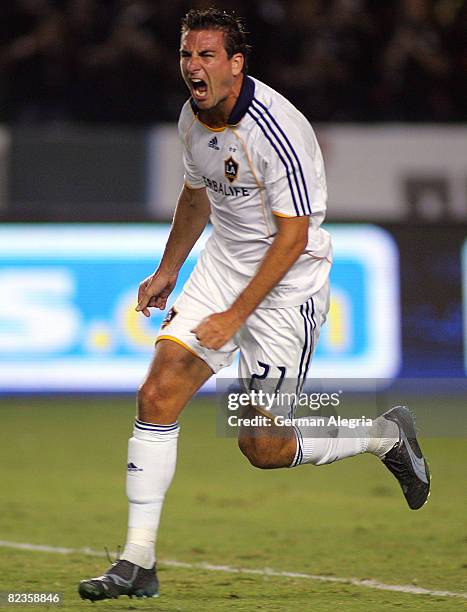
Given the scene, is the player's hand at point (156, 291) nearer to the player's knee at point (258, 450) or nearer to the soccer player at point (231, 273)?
the soccer player at point (231, 273)

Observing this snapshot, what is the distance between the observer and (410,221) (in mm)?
11758

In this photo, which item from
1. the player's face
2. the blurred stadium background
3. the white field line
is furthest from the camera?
the blurred stadium background

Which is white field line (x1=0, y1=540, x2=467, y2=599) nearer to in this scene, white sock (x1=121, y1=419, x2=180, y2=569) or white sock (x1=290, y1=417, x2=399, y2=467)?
white sock (x1=290, y1=417, x2=399, y2=467)

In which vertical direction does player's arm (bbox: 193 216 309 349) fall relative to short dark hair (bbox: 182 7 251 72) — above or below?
below

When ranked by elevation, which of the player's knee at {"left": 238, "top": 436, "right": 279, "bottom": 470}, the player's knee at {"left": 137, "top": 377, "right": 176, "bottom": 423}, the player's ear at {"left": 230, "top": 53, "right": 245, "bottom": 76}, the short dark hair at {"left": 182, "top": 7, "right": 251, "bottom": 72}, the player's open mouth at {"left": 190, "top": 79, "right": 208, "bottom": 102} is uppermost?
the short dark hair at {"left": 182, "top": 7, "right": 251, "bottom": 72}

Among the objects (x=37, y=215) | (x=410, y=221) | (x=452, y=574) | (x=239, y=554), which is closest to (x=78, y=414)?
(x=37, y=215)

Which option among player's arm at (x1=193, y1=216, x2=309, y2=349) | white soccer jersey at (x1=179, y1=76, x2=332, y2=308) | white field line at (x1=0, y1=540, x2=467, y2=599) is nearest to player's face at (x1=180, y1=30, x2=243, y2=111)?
white soccer jersey at (x1=179, y1=76, x2=332, y2=308)

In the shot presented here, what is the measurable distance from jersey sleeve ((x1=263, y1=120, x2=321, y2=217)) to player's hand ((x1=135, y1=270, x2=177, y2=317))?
73 centimetres

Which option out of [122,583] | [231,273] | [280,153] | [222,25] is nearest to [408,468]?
[231,273]

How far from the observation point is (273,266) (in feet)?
16.0

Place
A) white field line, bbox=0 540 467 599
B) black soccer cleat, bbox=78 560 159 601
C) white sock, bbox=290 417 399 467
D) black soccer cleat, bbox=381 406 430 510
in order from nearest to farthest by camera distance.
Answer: black soccer cleat, bbox=78 560 159 601 → white field line, bbox=0 540 467 599 → white sock, bbox=290 417 399 467 → black soccer cleat, bbox=381 406 430 510

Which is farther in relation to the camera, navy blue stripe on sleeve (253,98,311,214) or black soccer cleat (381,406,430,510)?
black soccer cleat (381,406,430,510)

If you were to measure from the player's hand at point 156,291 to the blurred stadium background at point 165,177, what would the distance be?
460cm

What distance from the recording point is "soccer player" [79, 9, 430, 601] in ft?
16.0
